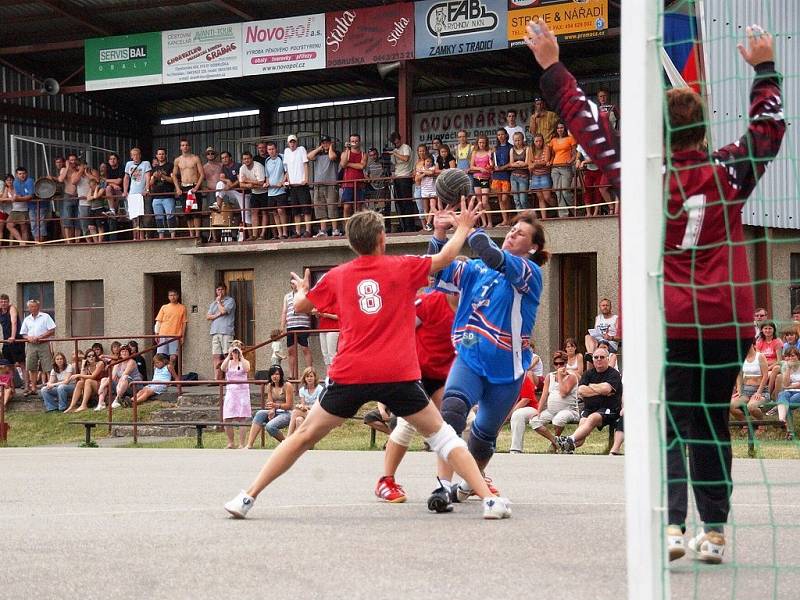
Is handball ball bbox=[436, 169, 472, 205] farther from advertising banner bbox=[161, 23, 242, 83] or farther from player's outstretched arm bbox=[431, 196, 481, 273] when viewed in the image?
advertising banner bbox=[161, 23, 242, 83]

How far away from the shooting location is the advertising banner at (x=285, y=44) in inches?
1184

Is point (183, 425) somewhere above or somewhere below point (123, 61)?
below

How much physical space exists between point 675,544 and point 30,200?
2743cm

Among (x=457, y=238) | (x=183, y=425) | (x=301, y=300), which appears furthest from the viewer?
(x=183, y=425)

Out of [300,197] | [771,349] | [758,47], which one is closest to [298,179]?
[300,197]

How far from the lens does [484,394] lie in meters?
8.41

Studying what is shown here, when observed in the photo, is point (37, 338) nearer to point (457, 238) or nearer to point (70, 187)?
point (70, 187)

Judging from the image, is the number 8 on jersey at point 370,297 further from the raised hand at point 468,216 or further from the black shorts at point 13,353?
the black shorts at point 13,353

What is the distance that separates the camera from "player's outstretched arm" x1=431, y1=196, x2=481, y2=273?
24.8 ft

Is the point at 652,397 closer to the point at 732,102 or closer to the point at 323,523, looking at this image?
the point at 323,523

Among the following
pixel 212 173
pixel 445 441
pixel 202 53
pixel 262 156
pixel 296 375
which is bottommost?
pixel 296 375

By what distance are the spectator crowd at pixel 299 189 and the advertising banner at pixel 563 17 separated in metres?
1.45

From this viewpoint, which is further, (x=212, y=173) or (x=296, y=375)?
(x=212, y=173)

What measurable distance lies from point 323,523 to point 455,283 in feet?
5.68
